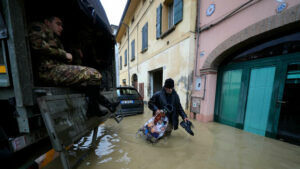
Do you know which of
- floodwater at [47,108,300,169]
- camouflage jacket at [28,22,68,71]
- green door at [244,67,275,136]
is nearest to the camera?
camouflage jacket at [28,22,68,71]

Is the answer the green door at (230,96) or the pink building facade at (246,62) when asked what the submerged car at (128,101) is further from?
the green door at (230,96)

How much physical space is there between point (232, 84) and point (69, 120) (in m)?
4.40

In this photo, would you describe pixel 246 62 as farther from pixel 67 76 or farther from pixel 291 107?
pixel 67 76

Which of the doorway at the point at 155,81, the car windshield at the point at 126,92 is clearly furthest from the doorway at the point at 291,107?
the doorway at the point at 155,81

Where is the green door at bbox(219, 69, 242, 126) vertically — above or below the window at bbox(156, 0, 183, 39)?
below

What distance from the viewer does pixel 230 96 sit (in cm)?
346

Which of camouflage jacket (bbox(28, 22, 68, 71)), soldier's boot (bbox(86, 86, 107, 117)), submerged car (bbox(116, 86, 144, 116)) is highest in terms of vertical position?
camouflage jacket (bbox(28, 22, 68, 71))

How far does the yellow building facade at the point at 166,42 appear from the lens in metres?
4.11

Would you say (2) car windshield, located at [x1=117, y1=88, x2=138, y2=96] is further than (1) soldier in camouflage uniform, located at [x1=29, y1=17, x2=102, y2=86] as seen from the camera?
Yes

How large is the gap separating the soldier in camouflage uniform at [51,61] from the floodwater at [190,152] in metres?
1.22

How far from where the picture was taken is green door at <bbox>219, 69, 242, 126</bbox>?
330 cm

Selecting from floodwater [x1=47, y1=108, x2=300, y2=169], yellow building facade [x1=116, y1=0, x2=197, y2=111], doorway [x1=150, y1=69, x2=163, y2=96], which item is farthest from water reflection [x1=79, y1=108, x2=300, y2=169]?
doorway [x1=150, y1=69, x2=163, y2=96]

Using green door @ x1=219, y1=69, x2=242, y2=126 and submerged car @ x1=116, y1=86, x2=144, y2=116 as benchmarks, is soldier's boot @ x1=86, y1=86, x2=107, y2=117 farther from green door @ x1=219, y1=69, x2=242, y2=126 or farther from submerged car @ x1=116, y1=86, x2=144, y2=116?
green door @ x1=219, y1=69, x2=242, y2=126

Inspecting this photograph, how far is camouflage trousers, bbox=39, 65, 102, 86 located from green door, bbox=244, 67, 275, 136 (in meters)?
4.15
